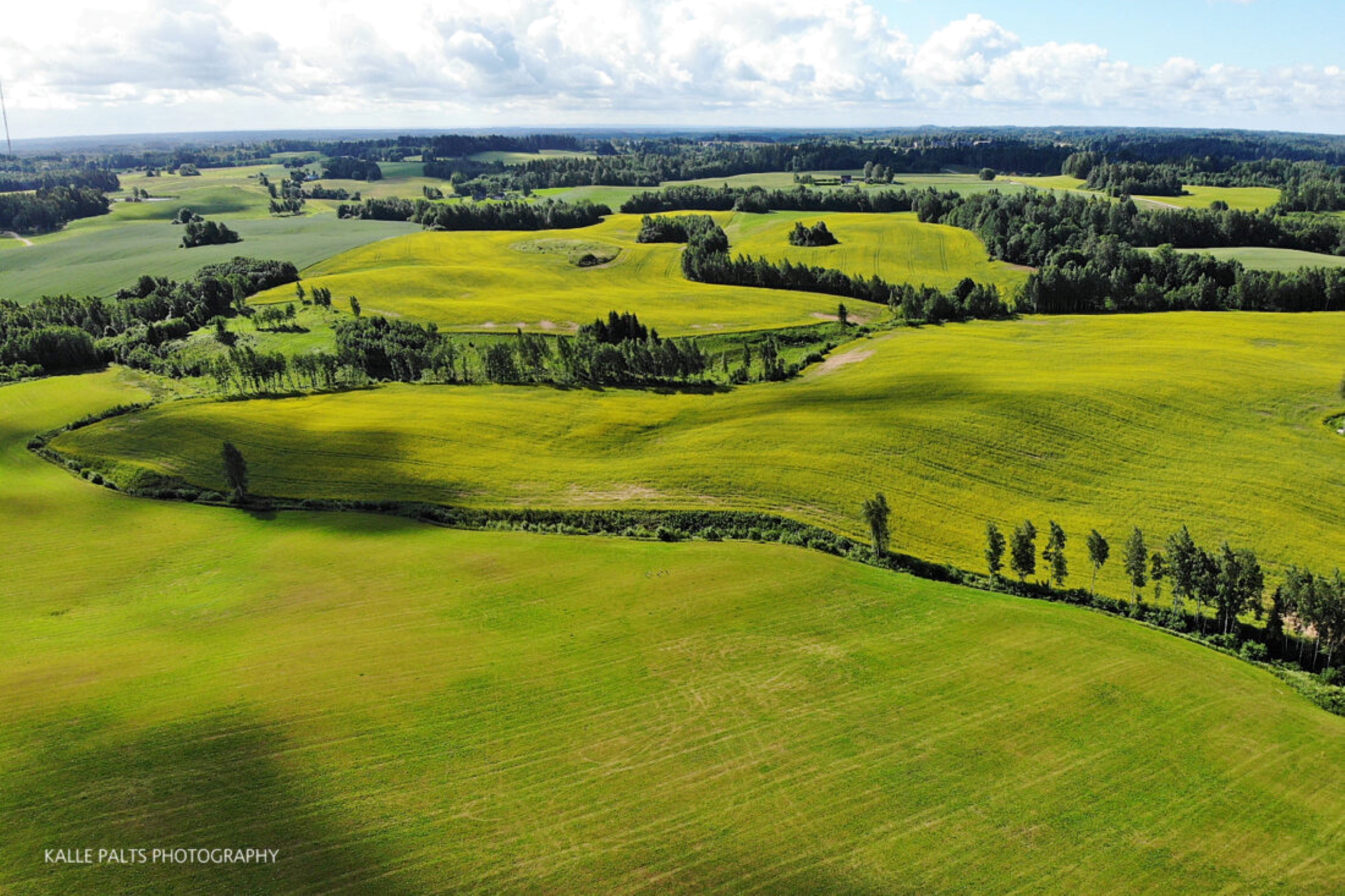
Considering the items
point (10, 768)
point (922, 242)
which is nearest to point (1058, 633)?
point (10, 768)

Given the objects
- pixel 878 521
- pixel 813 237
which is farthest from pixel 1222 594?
pixel 813 237

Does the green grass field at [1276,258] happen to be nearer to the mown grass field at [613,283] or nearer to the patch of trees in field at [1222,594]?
the mown grass field at [613,283]

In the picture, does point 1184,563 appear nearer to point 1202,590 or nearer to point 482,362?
point 1202,590

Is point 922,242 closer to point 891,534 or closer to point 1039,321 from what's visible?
point 1039,321

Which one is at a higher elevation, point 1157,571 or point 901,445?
point 901,445

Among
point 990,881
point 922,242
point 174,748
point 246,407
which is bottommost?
point 990,881

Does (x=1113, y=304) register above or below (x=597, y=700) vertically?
above

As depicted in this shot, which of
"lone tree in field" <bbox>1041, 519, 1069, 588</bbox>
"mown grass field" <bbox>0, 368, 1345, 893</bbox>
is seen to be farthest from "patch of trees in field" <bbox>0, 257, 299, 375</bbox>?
"lone tree in field" <bbox>1041, 519, 1069, 588</bbox>

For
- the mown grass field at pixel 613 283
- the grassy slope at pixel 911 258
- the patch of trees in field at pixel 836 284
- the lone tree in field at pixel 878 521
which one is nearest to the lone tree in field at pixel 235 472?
the lone tree in field at pixel 878 521
